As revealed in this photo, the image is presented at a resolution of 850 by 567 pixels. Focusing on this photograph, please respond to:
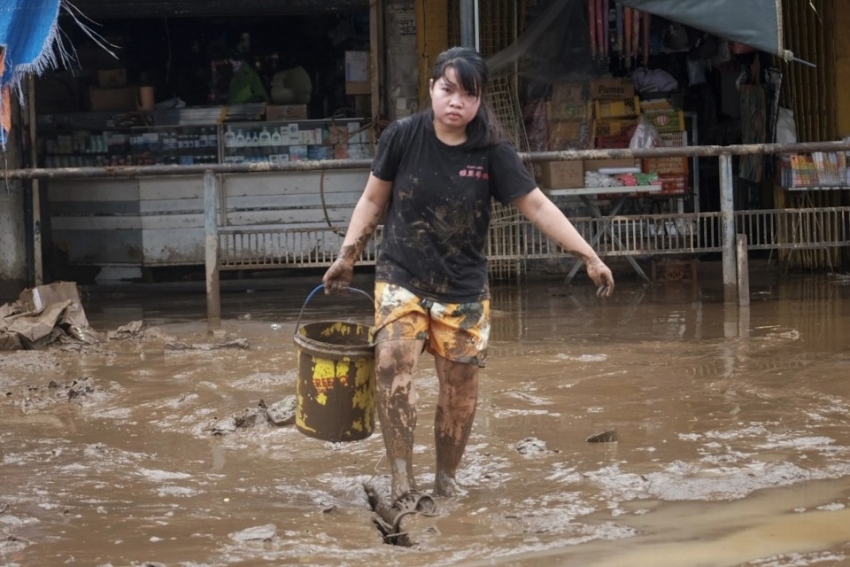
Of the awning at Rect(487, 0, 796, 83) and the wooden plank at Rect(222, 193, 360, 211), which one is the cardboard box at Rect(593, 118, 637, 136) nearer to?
the awning at Rect(487, 0, 796, 83)

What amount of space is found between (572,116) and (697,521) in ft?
25.8

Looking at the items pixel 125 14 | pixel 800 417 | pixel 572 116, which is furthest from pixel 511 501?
pixel 125 14

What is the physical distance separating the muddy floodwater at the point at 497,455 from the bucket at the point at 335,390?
10.8 inches

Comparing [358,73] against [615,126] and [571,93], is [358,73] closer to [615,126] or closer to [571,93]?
[571,93]

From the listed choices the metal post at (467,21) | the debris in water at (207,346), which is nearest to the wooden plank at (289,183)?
the metal post at (467,21)

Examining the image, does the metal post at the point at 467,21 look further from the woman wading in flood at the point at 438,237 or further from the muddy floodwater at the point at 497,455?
the woman wading in flood at the point at 438,237

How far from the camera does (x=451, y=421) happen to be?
480 cm

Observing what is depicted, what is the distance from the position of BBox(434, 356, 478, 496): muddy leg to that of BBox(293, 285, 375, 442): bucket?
28 centimetres

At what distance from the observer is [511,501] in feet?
15.3

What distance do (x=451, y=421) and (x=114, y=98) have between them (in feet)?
28.8

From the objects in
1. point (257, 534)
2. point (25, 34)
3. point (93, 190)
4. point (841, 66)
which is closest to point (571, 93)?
point (841, 66)

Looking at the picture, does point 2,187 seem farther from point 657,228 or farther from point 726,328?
point 726,328

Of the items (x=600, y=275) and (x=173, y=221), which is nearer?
(x=600, y=275)

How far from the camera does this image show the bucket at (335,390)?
15.6ft
